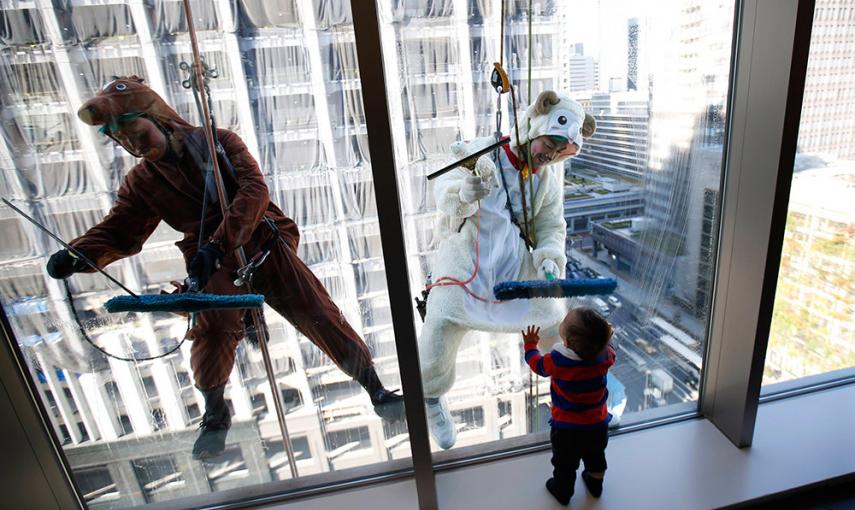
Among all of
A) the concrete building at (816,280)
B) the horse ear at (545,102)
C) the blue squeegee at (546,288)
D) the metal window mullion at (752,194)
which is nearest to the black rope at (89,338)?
the blue squeegee at (546,288)

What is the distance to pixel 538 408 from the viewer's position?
4.68 ft

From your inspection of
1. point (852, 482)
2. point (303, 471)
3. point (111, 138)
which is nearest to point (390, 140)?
point (111, 138)

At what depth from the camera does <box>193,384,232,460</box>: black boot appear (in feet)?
3.97

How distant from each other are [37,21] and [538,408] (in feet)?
5.18

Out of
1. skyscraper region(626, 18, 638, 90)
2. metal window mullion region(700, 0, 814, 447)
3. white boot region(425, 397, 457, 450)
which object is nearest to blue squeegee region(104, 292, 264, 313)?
white boot region(425, 397, 457, 450)

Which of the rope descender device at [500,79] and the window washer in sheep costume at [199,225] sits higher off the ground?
the rope descender device at [500,79]

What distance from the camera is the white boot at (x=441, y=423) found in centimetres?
129

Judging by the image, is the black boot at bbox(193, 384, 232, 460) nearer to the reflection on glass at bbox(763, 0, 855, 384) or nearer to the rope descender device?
the rope descender device

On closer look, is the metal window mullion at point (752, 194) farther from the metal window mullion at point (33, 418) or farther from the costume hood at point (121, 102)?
the metal window mullion at point (33, 418)

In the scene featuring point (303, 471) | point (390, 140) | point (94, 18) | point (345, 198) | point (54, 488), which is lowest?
point (303, 471)

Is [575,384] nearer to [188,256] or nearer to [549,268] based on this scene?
[549,268]

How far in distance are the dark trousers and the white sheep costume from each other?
28 centimetres

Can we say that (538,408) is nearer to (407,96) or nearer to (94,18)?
(407,96)

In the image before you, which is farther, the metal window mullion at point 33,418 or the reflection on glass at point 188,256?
the metal window mullion at point 33,418
